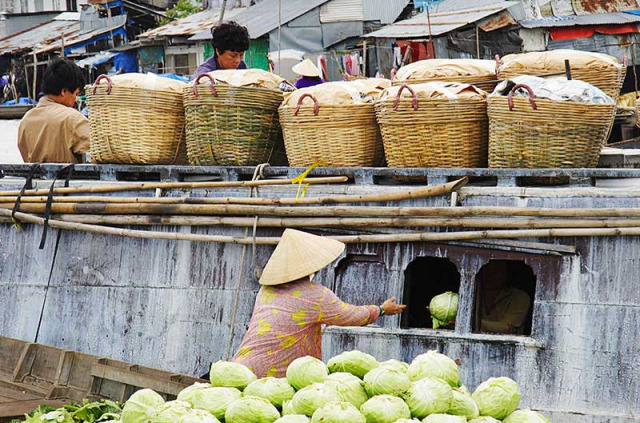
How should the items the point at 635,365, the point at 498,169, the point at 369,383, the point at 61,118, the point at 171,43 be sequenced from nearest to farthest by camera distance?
the point at 369,383 → the point at 635,365 → the point at 498,169 → the point at 61,118 → the point at 171,43

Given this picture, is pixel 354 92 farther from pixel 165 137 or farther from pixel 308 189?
pixel 165 137

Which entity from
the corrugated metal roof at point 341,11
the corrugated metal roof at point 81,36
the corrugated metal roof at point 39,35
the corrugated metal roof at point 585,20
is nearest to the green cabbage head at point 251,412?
the corrugated metal roof at point 585,20

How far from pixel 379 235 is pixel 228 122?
157 centimetres

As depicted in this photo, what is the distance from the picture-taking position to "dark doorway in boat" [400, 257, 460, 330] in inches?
320

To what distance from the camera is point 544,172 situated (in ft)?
22.0

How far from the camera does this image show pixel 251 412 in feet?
14.0

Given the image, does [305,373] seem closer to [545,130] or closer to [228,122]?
[545,130]

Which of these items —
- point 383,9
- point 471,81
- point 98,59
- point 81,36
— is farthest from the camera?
point 81,36

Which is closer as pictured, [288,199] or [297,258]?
[297,258]

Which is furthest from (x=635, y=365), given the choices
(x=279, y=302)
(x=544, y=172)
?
(x=279, y=302)

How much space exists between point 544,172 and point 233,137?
2.44 metres

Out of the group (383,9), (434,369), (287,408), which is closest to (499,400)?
(434,369)

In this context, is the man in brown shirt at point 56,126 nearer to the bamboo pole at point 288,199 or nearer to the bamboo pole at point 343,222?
the bamboo pole at point 288,199

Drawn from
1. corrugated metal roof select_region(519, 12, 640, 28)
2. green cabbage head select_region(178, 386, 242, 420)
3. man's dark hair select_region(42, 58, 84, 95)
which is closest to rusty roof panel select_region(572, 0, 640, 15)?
corrugated metal roof select_region(519, 12, 640, 28)
